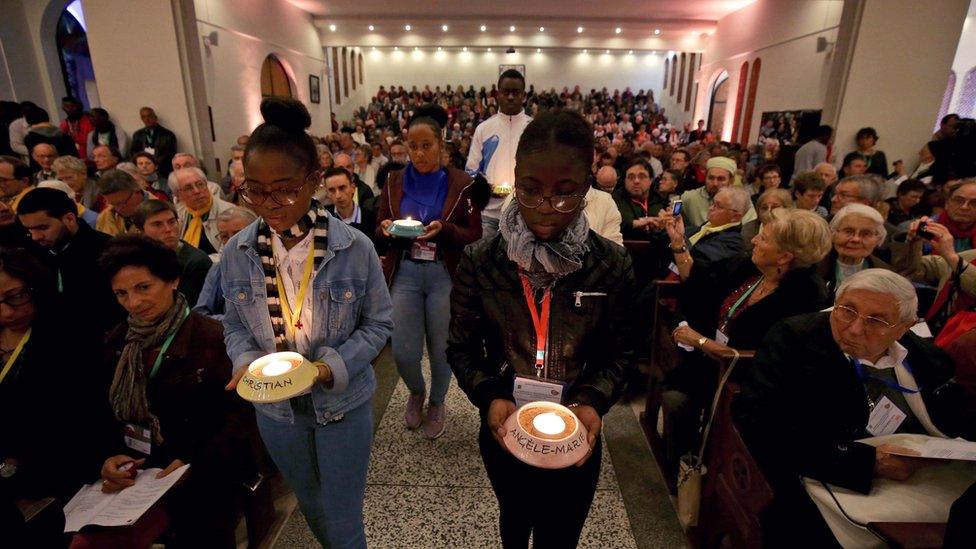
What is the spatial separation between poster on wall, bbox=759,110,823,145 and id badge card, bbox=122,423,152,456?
34.2 feet

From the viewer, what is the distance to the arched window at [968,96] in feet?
42.7

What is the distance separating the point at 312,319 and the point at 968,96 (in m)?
19.2

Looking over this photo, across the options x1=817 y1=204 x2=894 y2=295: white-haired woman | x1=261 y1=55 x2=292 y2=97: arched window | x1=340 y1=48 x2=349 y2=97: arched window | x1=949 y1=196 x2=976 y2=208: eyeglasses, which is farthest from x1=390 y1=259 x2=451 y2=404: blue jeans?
x1=340 y1=48 x2=349 y2=97: arched window

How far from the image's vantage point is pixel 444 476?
2.64 meters

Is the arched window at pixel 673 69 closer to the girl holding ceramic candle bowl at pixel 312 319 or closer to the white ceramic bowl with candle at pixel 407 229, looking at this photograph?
the white ceramic bowl with candle at pixel 407 229

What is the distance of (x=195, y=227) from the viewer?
3367mm

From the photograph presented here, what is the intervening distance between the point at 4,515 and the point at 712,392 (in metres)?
2.70

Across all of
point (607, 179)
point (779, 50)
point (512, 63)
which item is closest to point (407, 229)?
point (607, 179)

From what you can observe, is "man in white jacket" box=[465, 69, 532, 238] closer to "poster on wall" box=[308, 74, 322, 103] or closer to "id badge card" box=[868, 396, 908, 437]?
"id badge card" box=[868, 396, 908, 437]

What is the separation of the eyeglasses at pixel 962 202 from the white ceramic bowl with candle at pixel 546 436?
3777mm

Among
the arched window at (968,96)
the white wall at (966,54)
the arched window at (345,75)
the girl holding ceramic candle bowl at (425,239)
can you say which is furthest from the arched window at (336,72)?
the arched window at (968,96)

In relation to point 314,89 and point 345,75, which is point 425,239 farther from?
point 345,75

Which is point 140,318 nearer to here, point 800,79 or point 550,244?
point 550,244

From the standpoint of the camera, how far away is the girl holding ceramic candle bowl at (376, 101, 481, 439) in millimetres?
2572
